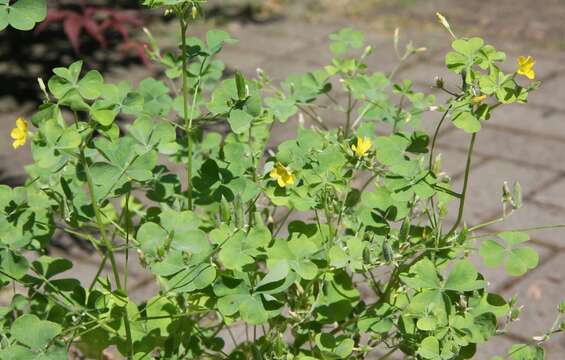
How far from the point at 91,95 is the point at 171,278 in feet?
1.10

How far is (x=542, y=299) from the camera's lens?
10.9ft

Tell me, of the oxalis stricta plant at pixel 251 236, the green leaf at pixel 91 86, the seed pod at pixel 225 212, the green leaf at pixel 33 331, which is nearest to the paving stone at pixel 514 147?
the oxalis stricta plant at pixel 251 236

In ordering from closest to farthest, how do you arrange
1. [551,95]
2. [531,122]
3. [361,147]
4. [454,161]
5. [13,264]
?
[361,147], [13,264], [454,161], [531,122], [551,95]

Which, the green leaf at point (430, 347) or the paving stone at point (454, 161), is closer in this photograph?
the green leaf at point (430, 347)

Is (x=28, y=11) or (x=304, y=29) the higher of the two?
(x=28, y=11)

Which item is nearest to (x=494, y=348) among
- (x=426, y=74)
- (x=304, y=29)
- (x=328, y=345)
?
(x=328, y=345)

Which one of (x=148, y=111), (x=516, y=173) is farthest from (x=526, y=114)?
(x=148, y=111)

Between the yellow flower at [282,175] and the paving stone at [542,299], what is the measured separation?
1503 mm

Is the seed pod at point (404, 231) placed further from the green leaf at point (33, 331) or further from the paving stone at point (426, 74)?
the paving stone at point (426, 74)

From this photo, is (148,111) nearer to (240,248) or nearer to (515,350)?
(240,248)

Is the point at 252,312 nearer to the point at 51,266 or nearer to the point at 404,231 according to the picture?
the point at 404,231

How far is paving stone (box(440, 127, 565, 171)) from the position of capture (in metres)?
4.37

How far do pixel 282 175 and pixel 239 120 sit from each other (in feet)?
0.43

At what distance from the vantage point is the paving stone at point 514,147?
172 inches
